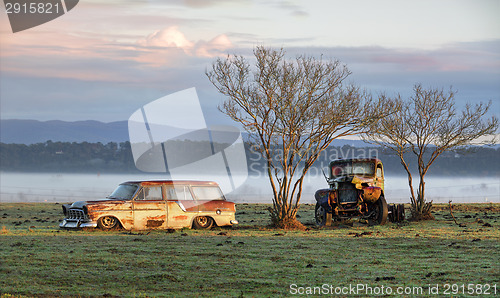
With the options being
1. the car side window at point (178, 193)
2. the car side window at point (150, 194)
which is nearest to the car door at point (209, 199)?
the car side window at point (178, 193)

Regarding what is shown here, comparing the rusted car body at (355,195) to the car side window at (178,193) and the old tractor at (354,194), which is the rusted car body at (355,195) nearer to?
the old tractor at (354,194)

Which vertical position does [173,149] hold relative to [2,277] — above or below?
above

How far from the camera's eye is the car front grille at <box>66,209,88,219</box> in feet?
76.4

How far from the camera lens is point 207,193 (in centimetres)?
2533

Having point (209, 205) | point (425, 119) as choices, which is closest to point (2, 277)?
point (209, 205)

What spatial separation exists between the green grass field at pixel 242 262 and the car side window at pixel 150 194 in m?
1.31

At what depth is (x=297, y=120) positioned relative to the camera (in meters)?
26.7

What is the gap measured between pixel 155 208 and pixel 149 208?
0.23 metres

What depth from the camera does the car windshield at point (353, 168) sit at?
1158 inches

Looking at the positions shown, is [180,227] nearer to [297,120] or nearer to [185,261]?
[297,120]

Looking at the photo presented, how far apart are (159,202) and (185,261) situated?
25.5 feet

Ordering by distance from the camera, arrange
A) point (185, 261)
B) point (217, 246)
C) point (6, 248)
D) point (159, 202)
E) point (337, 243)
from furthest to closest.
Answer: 1. point (159, 202)
2. point (337, 243)
3. point (217, 246)
4. point (6, 248)
5. point (185, 261)

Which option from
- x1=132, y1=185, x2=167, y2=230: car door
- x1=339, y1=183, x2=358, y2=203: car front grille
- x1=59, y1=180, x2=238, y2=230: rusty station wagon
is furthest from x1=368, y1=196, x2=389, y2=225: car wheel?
x1=132, y1=185, x2=167, y2=230: car door
